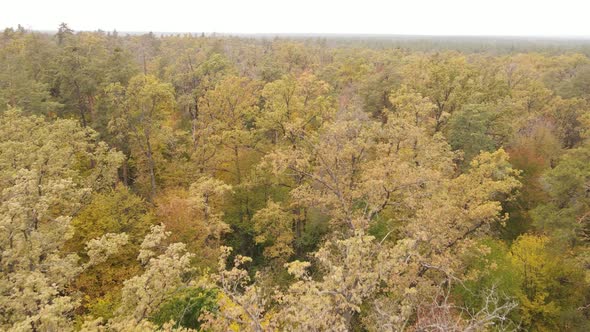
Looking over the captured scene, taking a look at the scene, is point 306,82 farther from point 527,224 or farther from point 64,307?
point 64,307

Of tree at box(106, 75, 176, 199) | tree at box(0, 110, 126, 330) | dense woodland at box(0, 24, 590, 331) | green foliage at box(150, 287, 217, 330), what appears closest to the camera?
tree at box(0, 110, 126, 330)

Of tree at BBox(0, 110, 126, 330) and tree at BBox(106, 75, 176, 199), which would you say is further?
tree at BBox(106, 75, 176, 199)

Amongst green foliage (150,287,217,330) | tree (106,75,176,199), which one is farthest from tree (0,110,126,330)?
tree (106,75,176,199)

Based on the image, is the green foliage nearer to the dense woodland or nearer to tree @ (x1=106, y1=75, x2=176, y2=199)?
the dense woodland

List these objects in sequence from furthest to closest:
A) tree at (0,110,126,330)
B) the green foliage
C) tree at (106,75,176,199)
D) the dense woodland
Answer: tree at (106,75,176,199)
the green foliage
the dense woodland
tree at (0,110,126,330)

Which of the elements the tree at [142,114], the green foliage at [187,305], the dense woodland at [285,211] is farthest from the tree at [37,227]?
the tree at [142,114]

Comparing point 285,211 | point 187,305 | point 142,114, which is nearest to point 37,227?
point 187,305

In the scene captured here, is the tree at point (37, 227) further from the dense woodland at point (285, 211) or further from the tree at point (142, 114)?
the tree at point (142, 114)

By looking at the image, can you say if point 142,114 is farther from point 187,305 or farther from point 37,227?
point 187,305

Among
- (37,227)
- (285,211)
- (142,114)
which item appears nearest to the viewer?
(37,227)

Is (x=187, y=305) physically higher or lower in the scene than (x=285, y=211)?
higher
